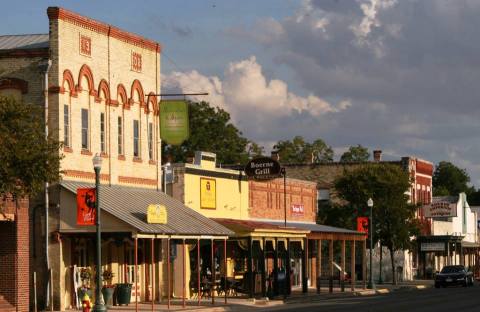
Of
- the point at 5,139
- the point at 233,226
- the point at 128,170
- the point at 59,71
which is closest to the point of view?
the point at 5,139

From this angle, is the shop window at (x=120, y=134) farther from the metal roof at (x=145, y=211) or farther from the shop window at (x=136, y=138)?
the metal roof at (x=145, y=211)

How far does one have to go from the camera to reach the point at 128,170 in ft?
161

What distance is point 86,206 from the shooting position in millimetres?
40688

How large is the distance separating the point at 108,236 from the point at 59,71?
636cm

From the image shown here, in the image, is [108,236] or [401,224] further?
[401,224]

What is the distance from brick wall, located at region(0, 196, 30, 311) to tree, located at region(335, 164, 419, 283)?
134 feet

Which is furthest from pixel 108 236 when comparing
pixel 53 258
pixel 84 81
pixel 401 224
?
pixel 401 224

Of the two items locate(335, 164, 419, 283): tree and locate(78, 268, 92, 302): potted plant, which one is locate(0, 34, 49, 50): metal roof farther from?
locate(335, 164, 419, 283): tree

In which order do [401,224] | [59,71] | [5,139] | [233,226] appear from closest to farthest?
[5,139]
[59,71]
[233,226]
[401,224]

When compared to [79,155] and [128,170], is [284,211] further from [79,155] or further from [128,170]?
[79,155]

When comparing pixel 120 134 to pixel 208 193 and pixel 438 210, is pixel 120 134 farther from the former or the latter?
pixel 438 210

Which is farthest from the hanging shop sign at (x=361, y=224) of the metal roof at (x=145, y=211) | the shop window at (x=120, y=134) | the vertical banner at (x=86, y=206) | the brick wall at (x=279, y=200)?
the vertical banner at (x=86, y=206)

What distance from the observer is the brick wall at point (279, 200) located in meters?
62.5

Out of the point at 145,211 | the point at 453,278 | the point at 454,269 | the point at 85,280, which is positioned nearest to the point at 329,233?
the point at 453,278
